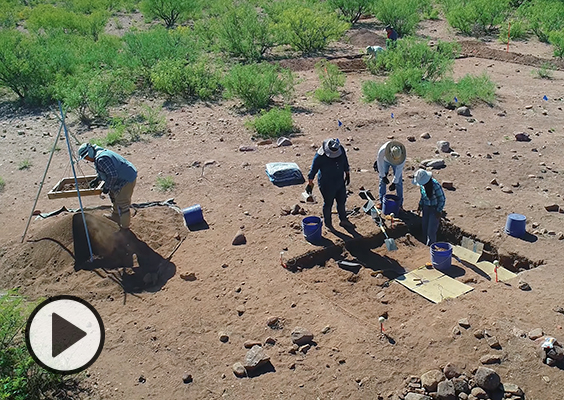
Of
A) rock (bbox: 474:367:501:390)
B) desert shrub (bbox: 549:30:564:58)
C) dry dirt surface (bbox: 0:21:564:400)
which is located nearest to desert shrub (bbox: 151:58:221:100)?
dry dirt surface (bbox: 0:21:564:400)

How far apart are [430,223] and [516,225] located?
1.13 meters

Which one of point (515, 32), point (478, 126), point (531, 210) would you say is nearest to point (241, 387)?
point (531, 210)

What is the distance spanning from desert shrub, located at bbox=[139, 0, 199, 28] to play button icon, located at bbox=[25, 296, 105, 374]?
18.8 metres

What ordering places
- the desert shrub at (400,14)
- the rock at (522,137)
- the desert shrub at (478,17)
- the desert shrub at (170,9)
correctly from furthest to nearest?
1. the desert shrub at (170,9)
2. the desert shrub at (400,14)
3. the desert shrub at (478,17)
4. the rock at (522,137)

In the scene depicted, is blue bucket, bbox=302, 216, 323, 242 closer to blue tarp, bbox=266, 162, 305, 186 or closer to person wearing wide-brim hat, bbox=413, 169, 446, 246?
person wearing wide-brim hat, bbox=413, 169, 446, 246

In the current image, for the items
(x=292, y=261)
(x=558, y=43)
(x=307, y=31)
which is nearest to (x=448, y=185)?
(x=292, y=261)

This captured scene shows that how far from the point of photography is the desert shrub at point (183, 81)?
46.4 feet

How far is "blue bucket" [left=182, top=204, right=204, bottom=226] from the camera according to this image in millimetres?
8680

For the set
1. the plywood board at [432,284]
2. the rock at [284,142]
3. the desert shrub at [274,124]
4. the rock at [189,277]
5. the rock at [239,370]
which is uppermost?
the desert shrub at [274,124]

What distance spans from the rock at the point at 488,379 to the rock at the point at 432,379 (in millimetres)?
320

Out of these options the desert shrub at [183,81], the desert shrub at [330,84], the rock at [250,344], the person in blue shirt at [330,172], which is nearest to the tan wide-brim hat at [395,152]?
the person in blue shirt at [330,172]

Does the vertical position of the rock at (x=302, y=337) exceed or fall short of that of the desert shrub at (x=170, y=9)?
it falls short

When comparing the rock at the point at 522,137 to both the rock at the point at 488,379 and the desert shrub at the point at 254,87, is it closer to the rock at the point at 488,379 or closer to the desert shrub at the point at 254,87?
the desert shrub at the point at 254,87

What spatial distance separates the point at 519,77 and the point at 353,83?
166 inches
